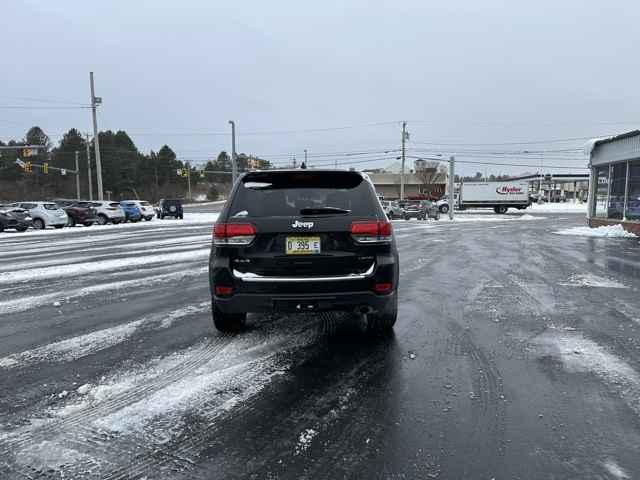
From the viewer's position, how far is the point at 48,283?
830cm

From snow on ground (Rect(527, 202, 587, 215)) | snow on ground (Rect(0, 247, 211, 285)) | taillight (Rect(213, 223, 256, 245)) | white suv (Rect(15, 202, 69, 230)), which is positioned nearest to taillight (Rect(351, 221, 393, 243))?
taillight (Rect(213, 223, 256, 245))

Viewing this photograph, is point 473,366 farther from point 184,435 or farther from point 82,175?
point 82,175

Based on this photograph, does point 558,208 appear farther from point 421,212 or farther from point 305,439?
point 305,439

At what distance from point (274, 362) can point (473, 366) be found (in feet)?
5.83

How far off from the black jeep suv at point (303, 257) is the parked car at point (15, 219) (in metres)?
24.9

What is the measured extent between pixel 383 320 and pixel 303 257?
129 cm

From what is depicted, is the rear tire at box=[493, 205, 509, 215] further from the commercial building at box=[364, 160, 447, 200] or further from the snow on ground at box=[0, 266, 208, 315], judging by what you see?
the snow on ground at box=[0, 266, 208, 315]

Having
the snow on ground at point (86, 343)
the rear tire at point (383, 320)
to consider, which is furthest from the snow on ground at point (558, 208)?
the snow on ground at point (86, 343)

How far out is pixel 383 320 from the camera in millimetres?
4906

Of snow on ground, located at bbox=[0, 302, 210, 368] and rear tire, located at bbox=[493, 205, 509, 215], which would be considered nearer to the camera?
snow on ground, located at bbox=[0, 302, 210, 368]

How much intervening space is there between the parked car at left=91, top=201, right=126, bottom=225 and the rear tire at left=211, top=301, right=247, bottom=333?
1140 inches

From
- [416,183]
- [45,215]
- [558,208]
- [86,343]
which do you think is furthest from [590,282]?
[416,183]

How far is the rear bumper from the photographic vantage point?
4.21m

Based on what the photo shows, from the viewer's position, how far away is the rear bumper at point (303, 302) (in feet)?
13.8
